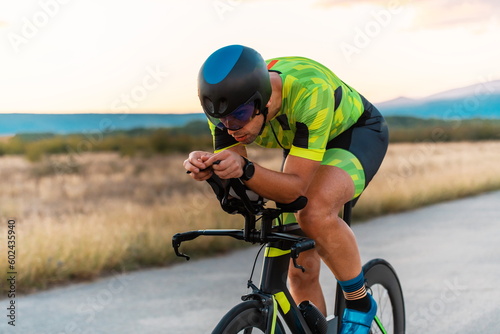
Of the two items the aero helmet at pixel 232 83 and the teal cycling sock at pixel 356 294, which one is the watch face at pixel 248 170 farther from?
the teal cycling sock at pixel 356 294

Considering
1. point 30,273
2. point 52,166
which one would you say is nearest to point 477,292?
point 30,273

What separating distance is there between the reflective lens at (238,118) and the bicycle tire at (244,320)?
0.73 m

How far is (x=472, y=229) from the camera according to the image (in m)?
10.9

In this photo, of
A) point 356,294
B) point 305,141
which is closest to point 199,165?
point 305,141

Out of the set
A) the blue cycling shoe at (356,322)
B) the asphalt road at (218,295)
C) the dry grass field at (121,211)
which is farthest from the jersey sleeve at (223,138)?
the dry grass field at (121,211)

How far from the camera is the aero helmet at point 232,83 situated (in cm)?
299

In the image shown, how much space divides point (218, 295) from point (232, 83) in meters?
4.04

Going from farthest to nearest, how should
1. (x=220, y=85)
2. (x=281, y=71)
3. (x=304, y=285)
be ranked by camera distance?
(x=304, y=285)
(x=281, y=71)
(x=220, y=85)

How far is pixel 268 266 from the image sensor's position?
346 centimetres

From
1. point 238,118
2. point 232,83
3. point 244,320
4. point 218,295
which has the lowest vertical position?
point 218,295

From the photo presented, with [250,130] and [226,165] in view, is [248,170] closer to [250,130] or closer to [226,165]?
[226,165]

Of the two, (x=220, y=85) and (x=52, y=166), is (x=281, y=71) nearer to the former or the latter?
(x=220, y=85)

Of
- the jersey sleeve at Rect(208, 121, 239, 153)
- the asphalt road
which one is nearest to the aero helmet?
the jersey sleeve at Rect(208, 121, 239, 153)

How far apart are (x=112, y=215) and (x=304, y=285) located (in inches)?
229
